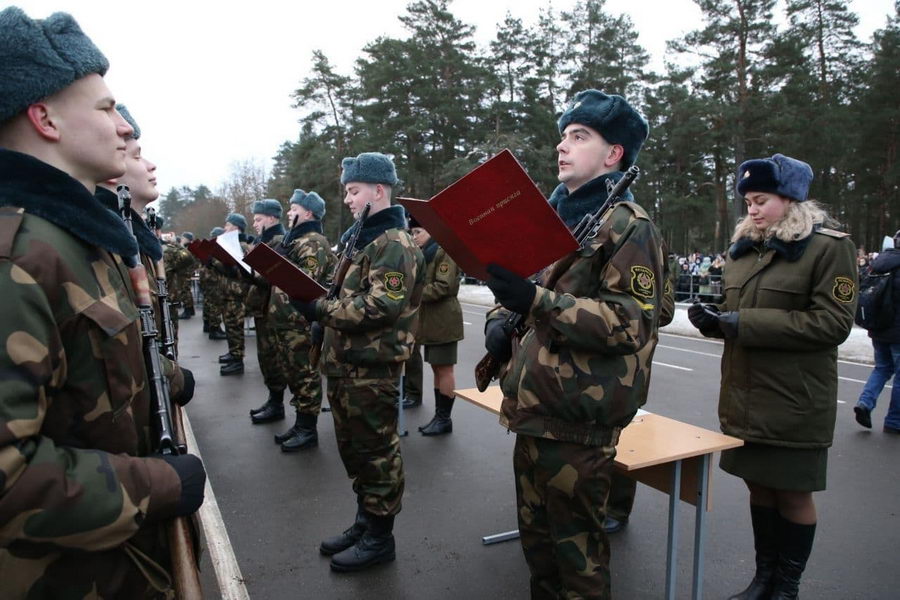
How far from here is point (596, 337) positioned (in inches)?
79.9

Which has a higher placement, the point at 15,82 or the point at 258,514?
the point at 15,82

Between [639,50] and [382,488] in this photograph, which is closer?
[382,488]

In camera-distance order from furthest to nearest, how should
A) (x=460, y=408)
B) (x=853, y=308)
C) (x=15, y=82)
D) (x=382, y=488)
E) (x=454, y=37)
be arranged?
(x=454, y=37) < (x=460, y=408) < (x=382, y=488) < (x=853, y=308) < (x=15, y=82)

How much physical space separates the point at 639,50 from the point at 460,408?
30.6 meters

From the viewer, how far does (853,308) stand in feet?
9.14

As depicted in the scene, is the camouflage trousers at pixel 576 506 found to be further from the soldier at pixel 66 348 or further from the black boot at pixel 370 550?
the black boot at pixel 370 550

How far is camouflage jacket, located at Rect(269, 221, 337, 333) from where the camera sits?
18.0 feet

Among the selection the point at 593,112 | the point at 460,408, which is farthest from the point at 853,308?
the point at 460,408

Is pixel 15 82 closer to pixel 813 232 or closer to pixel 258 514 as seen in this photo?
pixel 813 232

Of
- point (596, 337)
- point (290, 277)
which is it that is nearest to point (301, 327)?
point (290, 277)

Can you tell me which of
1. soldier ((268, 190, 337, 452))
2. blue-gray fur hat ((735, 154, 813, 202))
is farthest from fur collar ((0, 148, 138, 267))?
soldier ((268, 190, 337, 452))

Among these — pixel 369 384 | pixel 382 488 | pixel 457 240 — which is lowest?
pixel 382 488

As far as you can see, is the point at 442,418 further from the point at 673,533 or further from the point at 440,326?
the point at 673,533

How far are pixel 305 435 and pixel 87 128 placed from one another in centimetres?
443
